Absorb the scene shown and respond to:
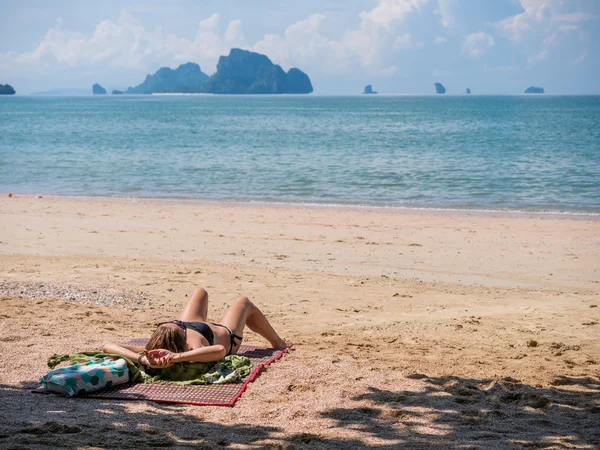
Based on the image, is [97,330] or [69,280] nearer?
[97,330]

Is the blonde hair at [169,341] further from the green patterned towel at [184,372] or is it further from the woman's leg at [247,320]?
the woman's leg at [247,320]

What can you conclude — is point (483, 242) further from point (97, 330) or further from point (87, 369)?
point (87, 369)

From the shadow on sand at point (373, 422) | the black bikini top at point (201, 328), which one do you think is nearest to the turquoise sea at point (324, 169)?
the black bikini top at point (201, 328)

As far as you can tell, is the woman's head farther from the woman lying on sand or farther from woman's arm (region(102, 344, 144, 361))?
woman's arm (region(102, 344, 144, 361))

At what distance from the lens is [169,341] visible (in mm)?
5891

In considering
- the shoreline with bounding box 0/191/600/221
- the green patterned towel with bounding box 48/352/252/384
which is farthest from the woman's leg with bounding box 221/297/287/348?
the shoreline with bounding box 0/191/600/221

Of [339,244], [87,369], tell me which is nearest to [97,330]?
[87,369]

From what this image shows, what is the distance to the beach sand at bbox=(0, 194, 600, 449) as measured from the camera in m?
4.82

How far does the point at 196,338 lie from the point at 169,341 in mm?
242

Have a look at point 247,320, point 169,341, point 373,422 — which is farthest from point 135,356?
point 373,422

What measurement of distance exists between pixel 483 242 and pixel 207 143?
1341 inches

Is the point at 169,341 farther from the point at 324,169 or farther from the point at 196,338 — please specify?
the point at 324,169

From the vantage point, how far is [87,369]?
18.5 feet

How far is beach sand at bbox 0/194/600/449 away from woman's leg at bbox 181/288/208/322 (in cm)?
87
